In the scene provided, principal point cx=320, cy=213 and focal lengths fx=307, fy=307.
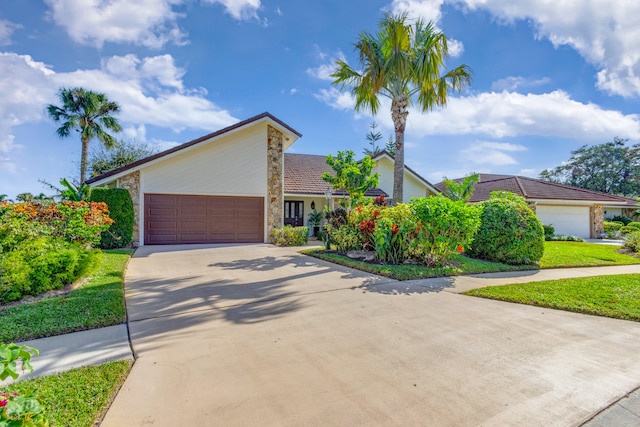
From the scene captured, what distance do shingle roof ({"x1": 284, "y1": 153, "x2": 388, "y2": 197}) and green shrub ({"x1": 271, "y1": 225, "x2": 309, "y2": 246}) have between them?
3.34 m

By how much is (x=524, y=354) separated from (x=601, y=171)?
4773cm

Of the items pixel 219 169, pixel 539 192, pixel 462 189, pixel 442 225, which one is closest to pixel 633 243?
pixel 462 189

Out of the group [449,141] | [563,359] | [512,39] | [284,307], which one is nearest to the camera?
[563,359]

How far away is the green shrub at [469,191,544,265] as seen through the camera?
938 cm

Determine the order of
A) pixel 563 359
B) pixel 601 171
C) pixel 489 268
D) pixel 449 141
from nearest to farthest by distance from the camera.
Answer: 1. pixel 563 359
2. pixel 489 268
3. pixel 449 141
4. pixel 601 171

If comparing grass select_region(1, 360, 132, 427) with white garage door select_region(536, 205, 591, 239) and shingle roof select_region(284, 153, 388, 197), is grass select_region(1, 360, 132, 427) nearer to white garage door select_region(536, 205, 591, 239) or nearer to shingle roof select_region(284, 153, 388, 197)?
shingle roof select_region(284, 153, 388, 197)

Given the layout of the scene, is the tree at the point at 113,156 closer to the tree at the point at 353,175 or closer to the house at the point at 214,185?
the house at the point at 214,185

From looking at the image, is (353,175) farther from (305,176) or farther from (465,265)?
(305,176)

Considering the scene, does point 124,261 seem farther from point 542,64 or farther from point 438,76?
point 542,64

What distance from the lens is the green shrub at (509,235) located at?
9375 millimetres

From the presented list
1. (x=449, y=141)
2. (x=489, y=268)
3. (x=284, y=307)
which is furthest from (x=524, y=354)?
(x=449, y=141)

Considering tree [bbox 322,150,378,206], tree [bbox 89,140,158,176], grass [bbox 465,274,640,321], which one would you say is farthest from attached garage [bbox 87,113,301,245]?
tree [bbox 89,140,158,176]

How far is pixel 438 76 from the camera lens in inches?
490

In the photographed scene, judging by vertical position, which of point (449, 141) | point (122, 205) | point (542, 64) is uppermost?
point (542, 64)
